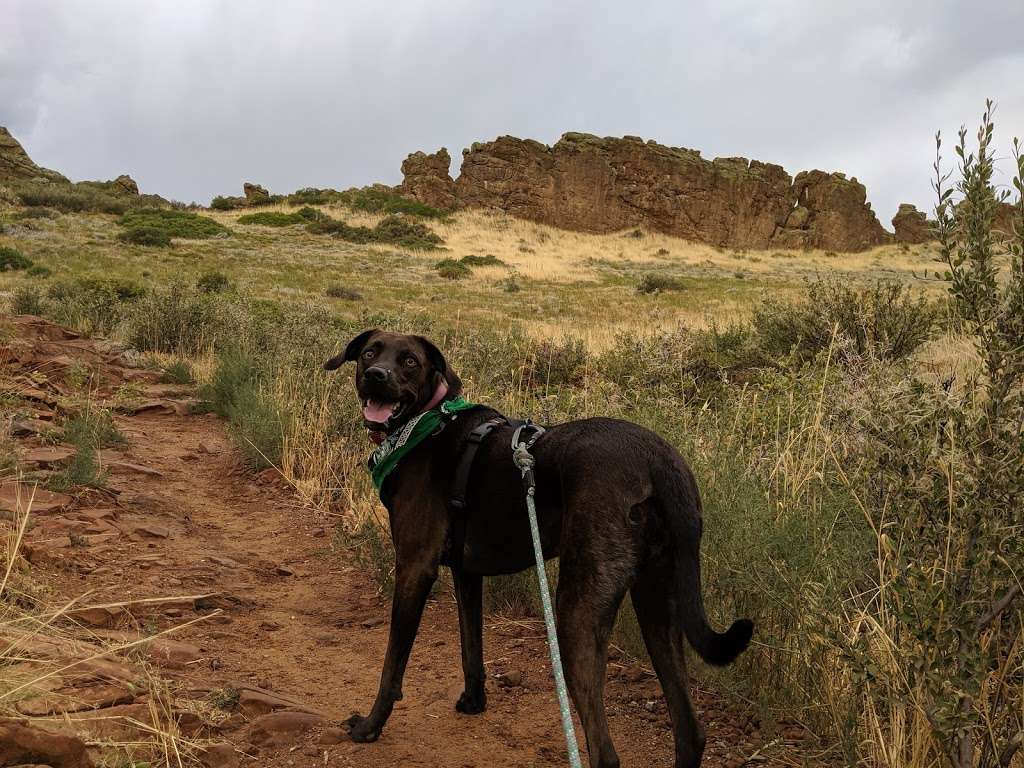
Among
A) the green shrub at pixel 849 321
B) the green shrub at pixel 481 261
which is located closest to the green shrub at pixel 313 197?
the green shrub at pixel 481 261

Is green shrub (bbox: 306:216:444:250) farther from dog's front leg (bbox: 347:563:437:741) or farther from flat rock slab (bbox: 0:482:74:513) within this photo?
dog's front leg (bbox: 347:563:437:741)

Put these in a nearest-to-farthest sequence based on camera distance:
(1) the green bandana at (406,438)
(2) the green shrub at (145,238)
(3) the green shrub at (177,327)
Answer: (1) the green bandana at (406,438), (3) the green shrub at (177,327), (2) the green shrub at (145,238)

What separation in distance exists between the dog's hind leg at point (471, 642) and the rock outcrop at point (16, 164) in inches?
1951

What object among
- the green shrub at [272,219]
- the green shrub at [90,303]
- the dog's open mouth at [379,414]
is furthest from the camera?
the green shrub at [272,219]

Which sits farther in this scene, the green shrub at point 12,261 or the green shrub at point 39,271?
the green shrub at point 12,261

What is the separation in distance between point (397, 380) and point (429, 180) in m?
49.1

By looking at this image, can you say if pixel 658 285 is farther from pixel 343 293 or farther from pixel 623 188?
pixel 623 188

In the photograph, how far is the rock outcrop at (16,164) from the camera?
145 feet

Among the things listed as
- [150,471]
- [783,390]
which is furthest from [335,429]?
[783,390]

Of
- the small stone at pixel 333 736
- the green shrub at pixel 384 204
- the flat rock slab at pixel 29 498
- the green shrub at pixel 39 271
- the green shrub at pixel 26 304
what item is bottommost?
the small stone at pixel 333 736

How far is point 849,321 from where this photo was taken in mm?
8891

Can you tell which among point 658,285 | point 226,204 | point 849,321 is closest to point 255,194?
point 226,204

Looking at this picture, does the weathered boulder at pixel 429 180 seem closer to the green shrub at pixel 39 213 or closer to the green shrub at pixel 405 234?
the green shrub at pixel 405 234

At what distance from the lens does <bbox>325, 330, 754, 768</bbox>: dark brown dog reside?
2.32m
